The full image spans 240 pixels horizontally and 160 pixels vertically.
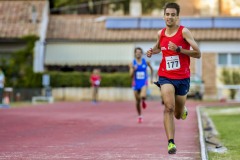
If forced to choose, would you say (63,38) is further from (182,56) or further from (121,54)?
(182,56)

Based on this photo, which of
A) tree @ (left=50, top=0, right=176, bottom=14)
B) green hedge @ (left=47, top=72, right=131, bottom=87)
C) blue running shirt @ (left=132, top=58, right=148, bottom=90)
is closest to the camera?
blue running shirt @ (left=132, top=58, right=148, bottom=90)

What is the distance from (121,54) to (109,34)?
171cm

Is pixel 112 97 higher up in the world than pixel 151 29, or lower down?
lower down

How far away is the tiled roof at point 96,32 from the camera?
52844mm

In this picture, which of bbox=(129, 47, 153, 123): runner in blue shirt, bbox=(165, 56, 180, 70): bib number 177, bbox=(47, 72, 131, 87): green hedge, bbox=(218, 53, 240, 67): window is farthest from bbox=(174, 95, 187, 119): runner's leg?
bbox=(218, 53, 240, 67): window

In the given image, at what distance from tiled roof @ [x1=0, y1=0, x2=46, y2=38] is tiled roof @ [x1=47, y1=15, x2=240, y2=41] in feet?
7.33

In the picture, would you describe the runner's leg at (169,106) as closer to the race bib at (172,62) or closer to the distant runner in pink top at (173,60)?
the distant runner in pink top at (173,60)

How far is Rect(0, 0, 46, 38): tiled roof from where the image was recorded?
49.9 m

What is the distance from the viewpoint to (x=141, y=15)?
2229 inches

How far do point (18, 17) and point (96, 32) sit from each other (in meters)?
5.83

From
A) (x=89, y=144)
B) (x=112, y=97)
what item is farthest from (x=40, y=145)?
(x=112, y=97)

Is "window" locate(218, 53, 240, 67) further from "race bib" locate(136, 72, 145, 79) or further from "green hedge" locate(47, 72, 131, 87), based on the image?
"race bib" locate(136, 72, 145, 79)

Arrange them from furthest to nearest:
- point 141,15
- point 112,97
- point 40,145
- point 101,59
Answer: point 141,15, point 101,59, point 112,97, point 40,145

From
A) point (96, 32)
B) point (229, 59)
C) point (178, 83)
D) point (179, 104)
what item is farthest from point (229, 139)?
point (96, 32)
